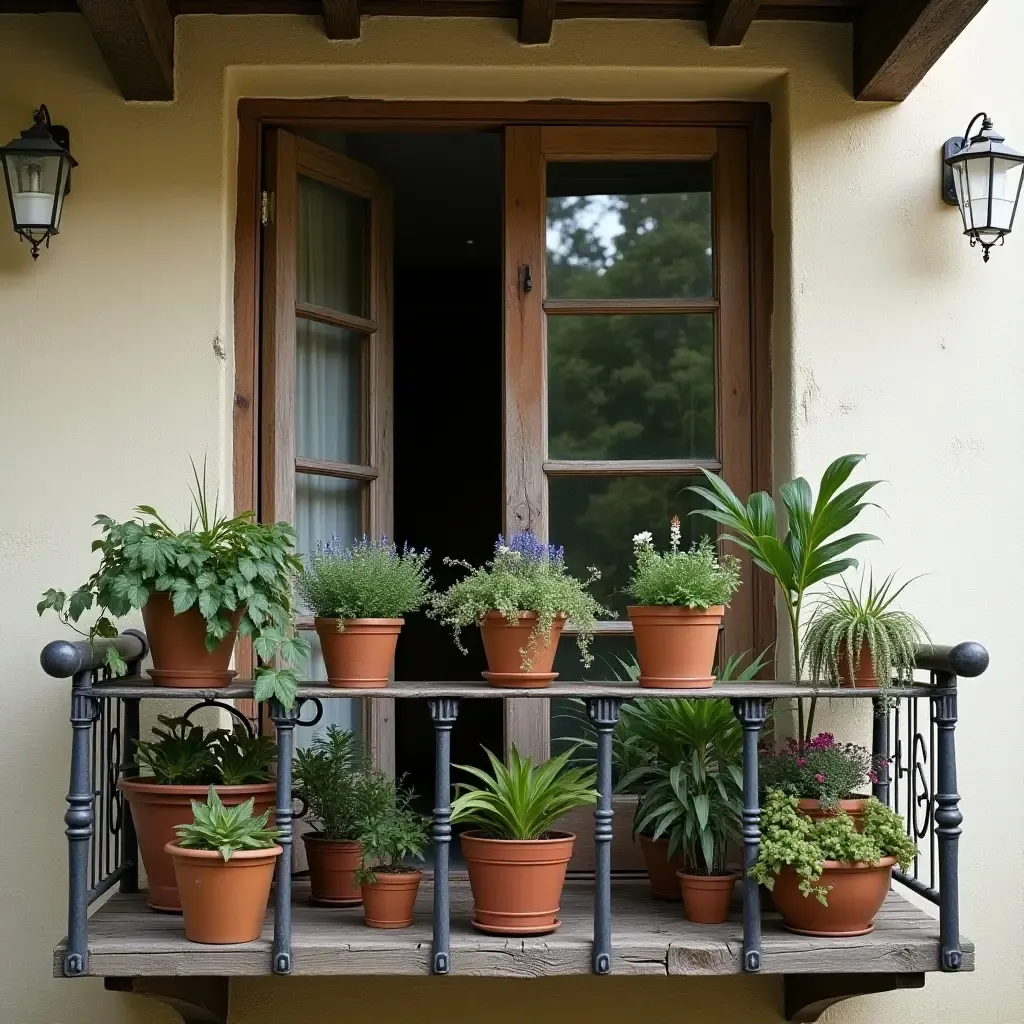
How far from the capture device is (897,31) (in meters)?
3.54

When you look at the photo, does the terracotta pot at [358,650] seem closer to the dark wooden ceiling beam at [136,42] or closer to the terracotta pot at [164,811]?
the terracotta pot at [164,811]

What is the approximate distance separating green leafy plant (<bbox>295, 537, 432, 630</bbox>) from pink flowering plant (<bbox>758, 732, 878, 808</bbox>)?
103cm

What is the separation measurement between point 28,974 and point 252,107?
2.63 metres

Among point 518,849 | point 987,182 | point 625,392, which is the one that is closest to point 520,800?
point 518,849

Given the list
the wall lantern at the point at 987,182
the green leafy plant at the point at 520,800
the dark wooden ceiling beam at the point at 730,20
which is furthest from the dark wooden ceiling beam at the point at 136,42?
the wall lantern at the point at 987,182

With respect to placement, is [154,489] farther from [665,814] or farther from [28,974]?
[665,814]

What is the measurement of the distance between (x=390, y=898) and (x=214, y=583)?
0.91 metres

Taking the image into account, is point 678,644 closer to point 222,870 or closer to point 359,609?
point 359,609

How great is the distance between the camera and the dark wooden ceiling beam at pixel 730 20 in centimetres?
368

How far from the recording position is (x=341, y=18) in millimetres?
3787

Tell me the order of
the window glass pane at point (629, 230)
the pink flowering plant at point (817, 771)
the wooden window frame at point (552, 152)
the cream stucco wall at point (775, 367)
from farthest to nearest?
1. the window glass pane at point (629, 230)
2. the wooden window frame at point (552, 152)
3. the cream stucco wall at point (775, 367)
4. the pink flowering plant at point (817, 771)

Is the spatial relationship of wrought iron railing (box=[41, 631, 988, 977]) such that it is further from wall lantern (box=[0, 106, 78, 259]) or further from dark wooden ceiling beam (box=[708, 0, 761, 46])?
dark wooden ceiling beam (box=[708, 0, 761, 46])

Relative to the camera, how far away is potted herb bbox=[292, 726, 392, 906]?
3520 mm

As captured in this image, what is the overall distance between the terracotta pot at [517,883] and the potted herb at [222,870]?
1.66 ft
